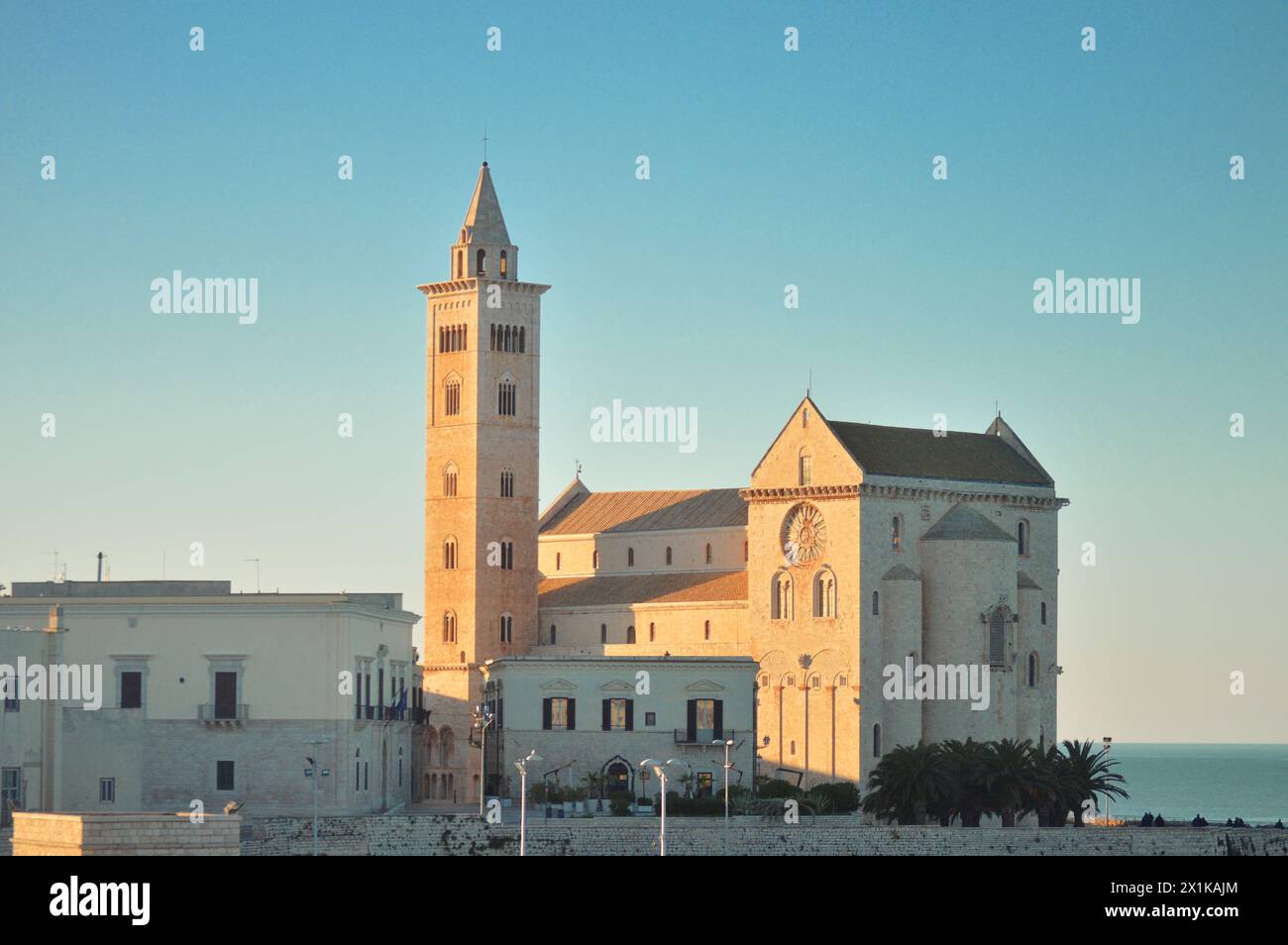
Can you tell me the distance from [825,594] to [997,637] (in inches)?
291

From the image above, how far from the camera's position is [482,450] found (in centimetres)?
12181

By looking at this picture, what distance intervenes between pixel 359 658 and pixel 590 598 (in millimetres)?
33170

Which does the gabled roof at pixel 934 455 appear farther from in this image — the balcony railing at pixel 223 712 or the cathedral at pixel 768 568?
the balcony railing at pixel 223 712

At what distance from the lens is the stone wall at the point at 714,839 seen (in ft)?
290

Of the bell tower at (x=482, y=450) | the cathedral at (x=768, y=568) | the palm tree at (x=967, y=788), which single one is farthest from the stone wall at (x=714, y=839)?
the bell tower at (x=482, y=450)

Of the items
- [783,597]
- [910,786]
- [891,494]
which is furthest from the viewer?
[783,597]

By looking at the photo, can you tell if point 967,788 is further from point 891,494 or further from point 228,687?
point 228,687

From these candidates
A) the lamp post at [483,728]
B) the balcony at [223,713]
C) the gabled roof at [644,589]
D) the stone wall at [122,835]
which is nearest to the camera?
the stone wall at [122,835]

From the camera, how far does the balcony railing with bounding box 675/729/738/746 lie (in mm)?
104125

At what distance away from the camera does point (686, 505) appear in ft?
423

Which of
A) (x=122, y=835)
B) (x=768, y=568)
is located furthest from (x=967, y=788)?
(x=122, y=835)

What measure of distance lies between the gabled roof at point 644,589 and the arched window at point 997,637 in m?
12.2
